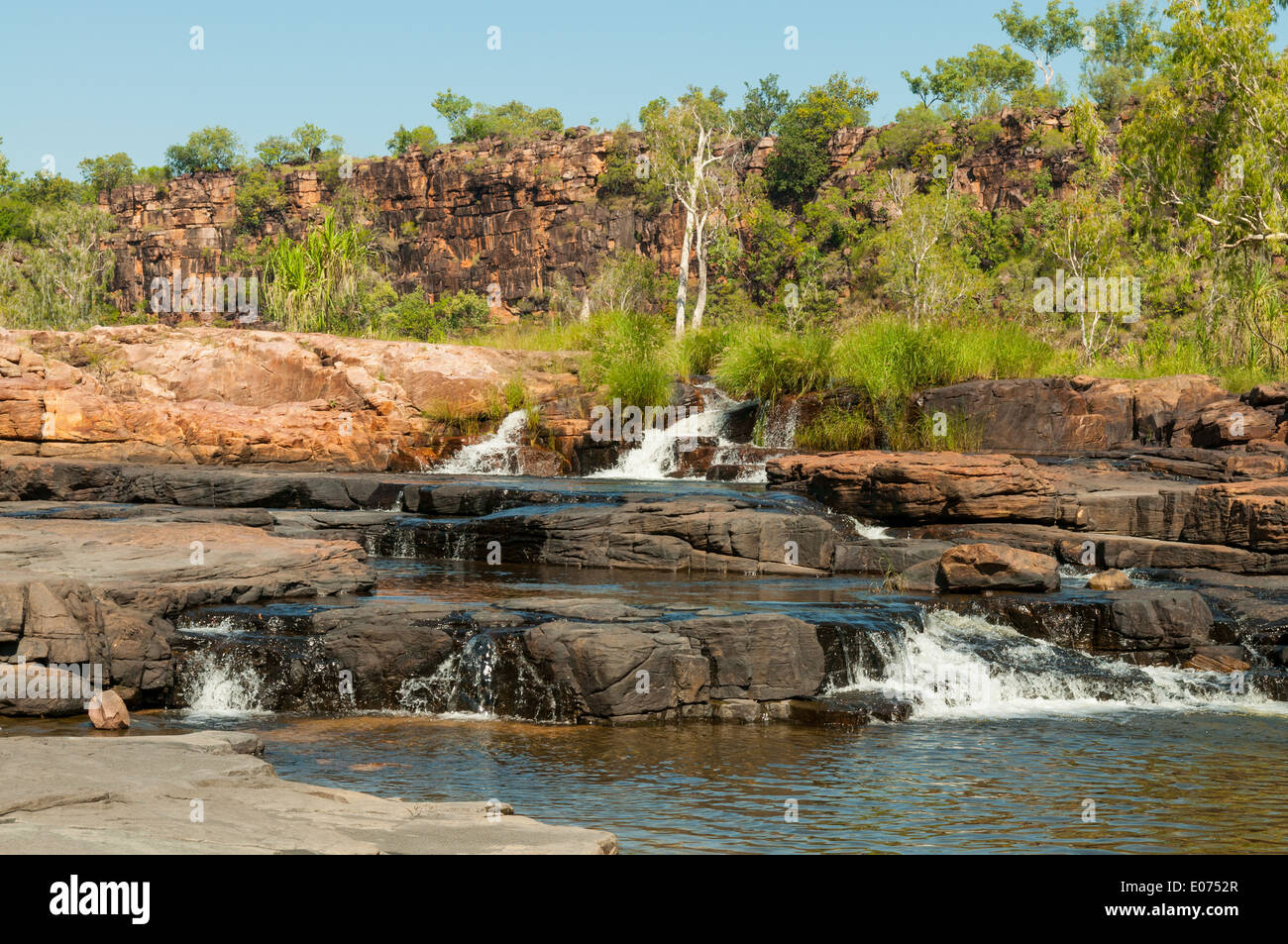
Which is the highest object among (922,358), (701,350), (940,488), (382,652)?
(701,350)

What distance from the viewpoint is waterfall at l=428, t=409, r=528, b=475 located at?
18.8m

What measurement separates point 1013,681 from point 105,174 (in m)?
74.2

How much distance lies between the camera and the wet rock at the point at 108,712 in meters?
6.96

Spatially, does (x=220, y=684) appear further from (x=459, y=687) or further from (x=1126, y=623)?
(x=1126, y=623)

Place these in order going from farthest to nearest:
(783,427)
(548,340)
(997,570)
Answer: (548,340) → (783,427) → (997,570)

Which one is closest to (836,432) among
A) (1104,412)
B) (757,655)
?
(1104,412)

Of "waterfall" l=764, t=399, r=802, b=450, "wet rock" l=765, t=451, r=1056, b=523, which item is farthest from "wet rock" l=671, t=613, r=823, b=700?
"waterfall" l=764, t=399, r=802, b=450

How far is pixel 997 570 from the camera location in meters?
10.4

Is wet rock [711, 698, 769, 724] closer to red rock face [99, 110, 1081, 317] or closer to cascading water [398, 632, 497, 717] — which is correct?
cascading water [398, 632, 497, 717]

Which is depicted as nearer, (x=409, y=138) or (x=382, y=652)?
(x=382, y=652)

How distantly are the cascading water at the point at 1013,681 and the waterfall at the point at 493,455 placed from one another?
34.9 feet

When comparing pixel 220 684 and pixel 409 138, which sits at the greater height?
pixel 409 138
